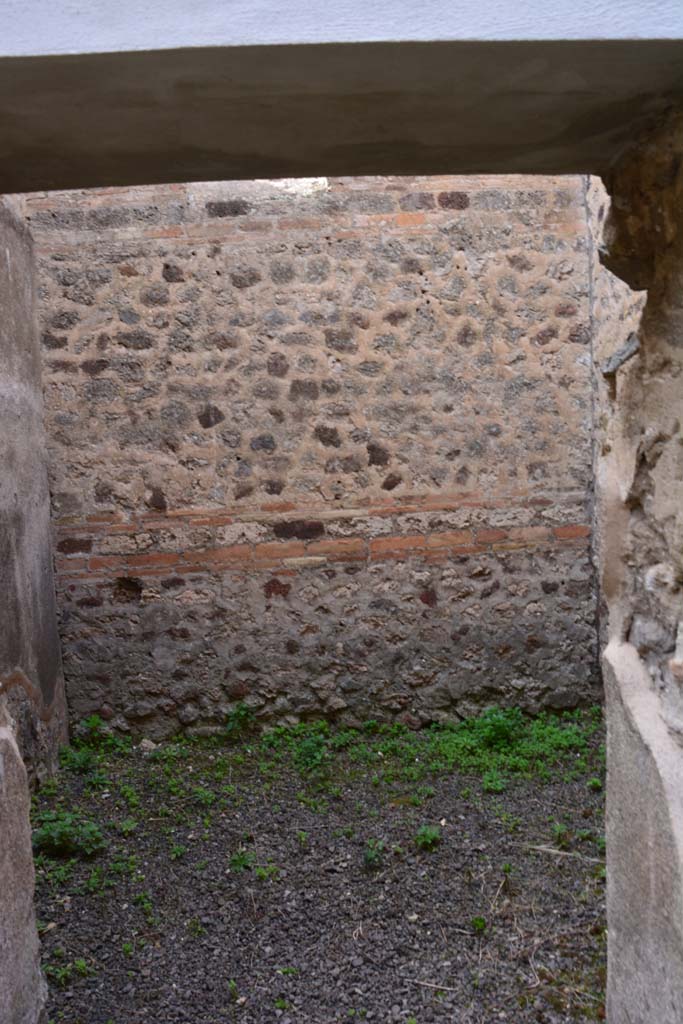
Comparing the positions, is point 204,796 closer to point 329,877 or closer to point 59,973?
point 329,877

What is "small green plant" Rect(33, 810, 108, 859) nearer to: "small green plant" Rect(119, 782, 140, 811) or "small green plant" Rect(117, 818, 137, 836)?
"small green plant" Rect(117, 818, 137, 836)

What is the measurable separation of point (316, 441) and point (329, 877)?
2318 mm

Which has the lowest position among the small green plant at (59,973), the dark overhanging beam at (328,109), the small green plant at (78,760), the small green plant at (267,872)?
the small green plant at (267,872)

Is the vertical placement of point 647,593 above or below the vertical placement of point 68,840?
above

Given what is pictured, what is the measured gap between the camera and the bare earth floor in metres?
2.77

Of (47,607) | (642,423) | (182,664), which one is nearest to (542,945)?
(642,423)

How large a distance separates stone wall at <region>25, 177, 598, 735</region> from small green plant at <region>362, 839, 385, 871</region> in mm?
1361

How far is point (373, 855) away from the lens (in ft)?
11.5

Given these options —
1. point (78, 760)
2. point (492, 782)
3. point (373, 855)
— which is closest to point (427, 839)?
point (373, 855)

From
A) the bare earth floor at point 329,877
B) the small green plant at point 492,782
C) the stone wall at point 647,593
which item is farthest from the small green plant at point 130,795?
the stone wall at point 647,593

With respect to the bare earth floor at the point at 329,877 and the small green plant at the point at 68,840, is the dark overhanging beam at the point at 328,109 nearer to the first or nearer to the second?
the bare earth floor at the point at 329,877

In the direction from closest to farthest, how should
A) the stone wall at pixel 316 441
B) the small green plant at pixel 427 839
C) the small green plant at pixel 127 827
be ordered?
1. the small green plant at pixel 427 839
2. the small green plant at pixel 127 827
3. the stone wall at pixel 316 441

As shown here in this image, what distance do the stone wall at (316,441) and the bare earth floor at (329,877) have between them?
0.42 m

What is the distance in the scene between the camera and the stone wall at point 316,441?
4.82 meters
